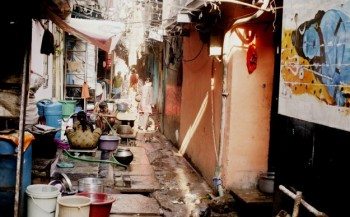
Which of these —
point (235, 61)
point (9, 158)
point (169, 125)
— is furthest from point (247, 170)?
point (169, 125)

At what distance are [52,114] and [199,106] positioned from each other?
5.90m

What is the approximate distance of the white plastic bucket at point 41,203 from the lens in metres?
7.79

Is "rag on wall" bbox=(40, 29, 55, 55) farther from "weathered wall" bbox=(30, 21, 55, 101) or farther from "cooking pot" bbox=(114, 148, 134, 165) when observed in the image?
"cooking pot" bbox=(114, 148, 134, 165)

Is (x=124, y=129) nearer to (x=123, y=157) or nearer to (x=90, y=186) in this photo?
(x=123, y=157)

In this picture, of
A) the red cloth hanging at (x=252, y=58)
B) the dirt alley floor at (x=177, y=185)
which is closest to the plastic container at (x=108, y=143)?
the dirt alley floor at (x=177, y=185)

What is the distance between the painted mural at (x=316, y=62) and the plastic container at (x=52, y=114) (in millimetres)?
11122

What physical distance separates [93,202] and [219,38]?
20.7 ft

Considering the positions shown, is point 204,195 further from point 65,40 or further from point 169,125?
point 65,40

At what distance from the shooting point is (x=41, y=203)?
25.7ft

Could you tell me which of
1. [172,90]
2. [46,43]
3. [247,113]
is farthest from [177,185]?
[172,90]

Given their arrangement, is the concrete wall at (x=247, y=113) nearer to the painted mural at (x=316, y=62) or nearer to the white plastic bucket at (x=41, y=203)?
the painted mural at (x=316, y=62)

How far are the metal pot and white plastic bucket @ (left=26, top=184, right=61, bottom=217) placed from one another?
5.32 meters

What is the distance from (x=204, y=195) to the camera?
38.7ft

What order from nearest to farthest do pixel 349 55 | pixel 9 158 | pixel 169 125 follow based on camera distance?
pixel 349 55, pixel 9 158, pixel 169 125
